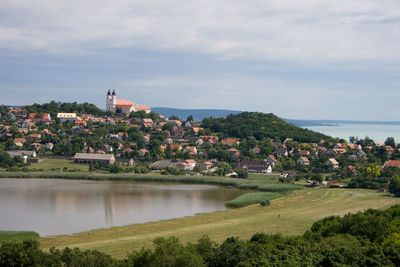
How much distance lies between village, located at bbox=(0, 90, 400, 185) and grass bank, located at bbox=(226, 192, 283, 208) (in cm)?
925

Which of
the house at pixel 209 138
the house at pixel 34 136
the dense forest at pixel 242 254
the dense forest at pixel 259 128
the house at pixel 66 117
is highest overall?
the house at pixel 66 117

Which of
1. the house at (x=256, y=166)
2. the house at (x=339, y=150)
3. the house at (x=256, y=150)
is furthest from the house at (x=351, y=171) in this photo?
the house at (x=256, y=150)

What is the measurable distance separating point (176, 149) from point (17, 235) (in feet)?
138

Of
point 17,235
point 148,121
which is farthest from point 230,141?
point 17,235

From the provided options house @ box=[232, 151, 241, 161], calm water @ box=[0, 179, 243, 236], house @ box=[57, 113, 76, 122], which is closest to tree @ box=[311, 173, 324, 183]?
calm water @ box=[0, 179, 243, 236]

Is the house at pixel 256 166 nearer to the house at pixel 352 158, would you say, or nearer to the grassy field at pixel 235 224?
the house at pixel 352 158

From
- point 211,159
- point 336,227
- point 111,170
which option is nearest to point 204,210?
point 336,227

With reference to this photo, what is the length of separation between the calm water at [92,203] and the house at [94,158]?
40.6 feet

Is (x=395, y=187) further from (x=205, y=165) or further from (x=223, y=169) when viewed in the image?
(x=205, y=165)

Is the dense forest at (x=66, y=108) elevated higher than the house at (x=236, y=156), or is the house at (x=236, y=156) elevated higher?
the dense forest at (x=66, y=108)

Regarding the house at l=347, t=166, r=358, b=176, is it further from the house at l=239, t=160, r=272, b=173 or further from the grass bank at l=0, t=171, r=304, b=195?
the house at l=239, t=160, r=272, b=173

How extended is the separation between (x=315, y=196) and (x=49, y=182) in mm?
24234

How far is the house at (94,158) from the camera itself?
5931 centimetres

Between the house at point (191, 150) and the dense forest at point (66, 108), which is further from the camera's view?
the dense forest at point (66, 108)
